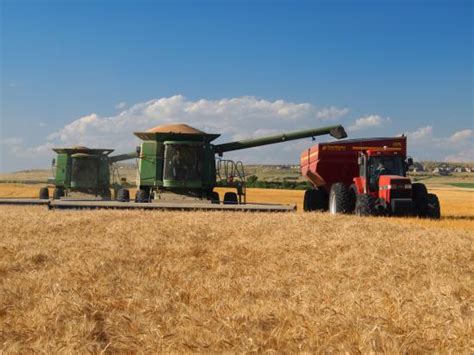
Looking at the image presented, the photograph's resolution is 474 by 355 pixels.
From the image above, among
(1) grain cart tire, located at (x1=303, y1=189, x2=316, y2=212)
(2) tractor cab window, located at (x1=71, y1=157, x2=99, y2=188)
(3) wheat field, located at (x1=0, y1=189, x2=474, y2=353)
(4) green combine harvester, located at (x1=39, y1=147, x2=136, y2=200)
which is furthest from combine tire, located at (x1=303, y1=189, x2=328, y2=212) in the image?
(2) tractor cab window, located at (x1=71, y1=157, x2=99, y2=188)

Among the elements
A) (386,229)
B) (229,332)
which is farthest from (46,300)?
(386,229)

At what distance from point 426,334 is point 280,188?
4751cm

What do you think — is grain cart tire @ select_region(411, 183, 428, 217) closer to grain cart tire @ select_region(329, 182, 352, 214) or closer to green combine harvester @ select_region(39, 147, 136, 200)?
grain cart tire @ select_region(329, 182, 352, 214)

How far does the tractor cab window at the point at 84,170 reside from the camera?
2525 cm

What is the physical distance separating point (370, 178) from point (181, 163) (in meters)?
6.14

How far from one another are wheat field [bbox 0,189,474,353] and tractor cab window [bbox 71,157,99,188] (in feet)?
50.6

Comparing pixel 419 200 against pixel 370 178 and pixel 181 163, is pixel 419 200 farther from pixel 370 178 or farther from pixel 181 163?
pixel 181 163

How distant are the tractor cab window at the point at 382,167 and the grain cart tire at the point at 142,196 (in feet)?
23.4

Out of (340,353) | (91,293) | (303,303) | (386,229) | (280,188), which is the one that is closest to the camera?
(340,353)

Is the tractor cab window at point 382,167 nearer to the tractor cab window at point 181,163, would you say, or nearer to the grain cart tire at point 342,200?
the grain cart tire at point 342,200

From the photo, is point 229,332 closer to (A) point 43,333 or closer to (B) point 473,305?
(A) point 43,333

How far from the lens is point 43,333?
3.88 metres

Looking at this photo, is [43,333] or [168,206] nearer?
[43,333]

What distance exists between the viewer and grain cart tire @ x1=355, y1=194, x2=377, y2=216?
14.4 metres
